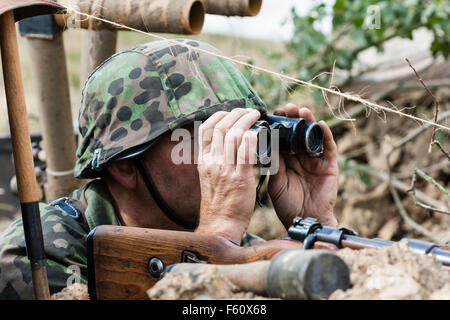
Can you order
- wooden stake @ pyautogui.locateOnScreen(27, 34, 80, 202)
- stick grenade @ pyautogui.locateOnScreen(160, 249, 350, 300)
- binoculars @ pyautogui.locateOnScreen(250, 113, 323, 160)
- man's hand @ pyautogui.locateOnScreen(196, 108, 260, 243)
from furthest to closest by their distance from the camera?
1. wooden stake @ pyautogui.locateOnScreen(27, 34, 80, 202)
2. binoculars @ pyautogui.locateOnScreen(250, 113, 323, 160)
3. man's hand @ pyautogui.locateOnScreen(196, 108, 260, 243)
4. stick grenade @ pyautogui.locateOnScreen(160, 249, 350, 300)

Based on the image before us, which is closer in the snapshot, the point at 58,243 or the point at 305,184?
the point at 58,243

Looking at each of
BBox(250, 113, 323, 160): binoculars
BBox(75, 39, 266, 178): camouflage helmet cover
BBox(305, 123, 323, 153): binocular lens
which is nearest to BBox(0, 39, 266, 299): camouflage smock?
BBox(75, 39, 266, 178): camouflage helmet cover

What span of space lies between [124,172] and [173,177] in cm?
18

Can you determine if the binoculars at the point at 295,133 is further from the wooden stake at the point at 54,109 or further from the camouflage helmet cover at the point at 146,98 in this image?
the wooden stake at the point at 54,109

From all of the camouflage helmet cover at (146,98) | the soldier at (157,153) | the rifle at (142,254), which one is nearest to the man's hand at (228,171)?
the soldier at (157,153)

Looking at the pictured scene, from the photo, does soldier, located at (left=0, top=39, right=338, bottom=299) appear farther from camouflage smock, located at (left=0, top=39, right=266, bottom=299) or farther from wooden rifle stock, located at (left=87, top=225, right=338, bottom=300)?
wooden rifle stock, located at (left=87, top=225, right=338, bottom=300)

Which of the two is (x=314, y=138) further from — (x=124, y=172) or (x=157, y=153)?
(x=124, y=172)

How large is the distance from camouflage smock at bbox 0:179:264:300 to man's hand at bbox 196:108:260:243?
387 mm

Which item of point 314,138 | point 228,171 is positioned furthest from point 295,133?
point 228,171

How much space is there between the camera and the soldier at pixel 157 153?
1732 millimetres

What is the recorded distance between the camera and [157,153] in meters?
1.94

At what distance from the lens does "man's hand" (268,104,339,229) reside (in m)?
2.21

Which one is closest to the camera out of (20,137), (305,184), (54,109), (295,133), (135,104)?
(20,137)

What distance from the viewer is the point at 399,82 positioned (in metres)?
4.25
